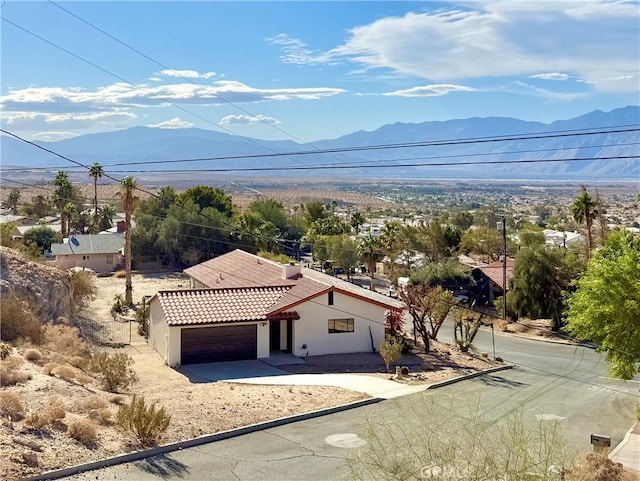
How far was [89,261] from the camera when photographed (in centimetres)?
6944

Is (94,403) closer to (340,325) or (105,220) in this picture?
(340,325)

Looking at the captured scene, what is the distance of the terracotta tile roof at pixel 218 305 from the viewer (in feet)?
104

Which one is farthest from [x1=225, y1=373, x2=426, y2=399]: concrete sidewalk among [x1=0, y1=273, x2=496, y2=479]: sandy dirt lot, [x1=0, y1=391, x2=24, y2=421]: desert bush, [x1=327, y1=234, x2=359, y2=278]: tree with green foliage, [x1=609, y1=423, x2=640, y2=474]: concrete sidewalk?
[x1=327, y1=234, x2=359, y2=278]: tree with green foliage

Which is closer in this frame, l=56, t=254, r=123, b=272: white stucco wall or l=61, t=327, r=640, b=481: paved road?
l=61, t=327, r=640, b=481: paved road

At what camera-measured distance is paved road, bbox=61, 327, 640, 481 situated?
15.9 metres

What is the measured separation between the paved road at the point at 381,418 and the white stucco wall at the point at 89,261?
153 feet

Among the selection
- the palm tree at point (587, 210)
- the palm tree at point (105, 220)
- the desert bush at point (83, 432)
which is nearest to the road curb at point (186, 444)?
the desert bush at point (83, 432)

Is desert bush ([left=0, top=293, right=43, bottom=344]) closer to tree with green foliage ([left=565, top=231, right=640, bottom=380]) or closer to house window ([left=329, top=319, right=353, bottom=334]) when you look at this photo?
house window ([left=329, top=319, right=353, bottom=334])

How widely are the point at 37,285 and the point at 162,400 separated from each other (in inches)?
587

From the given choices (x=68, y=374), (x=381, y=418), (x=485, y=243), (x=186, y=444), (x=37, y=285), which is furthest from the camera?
(x=485, y=243)

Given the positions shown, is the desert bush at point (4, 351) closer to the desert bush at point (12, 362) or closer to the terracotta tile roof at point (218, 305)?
the desert bush at point (12, 362)

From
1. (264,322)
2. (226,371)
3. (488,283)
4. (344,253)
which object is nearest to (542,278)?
(488,283)

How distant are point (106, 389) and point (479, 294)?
38687mm

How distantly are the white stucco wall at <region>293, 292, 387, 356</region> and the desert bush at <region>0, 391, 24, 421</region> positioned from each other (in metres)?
17.2
